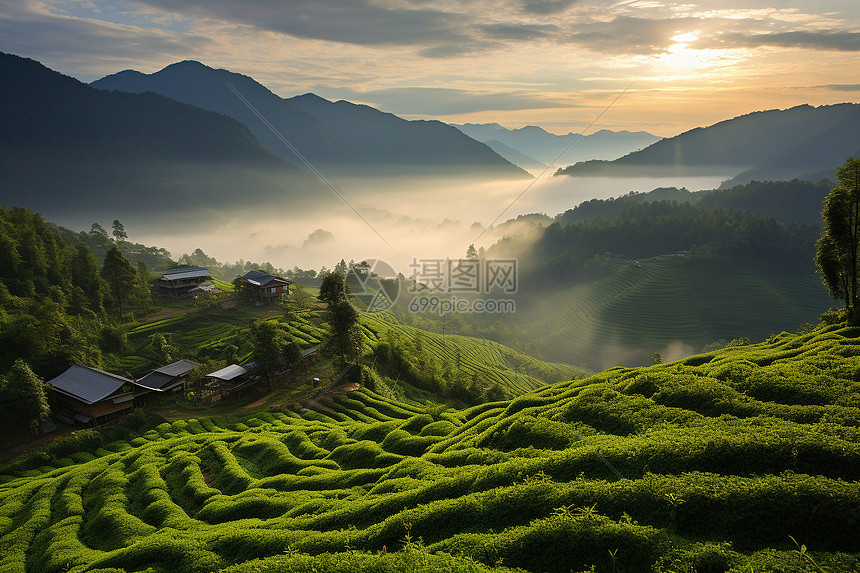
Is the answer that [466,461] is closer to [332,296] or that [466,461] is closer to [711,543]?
[711,543]

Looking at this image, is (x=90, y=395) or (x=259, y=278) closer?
(x=90, y=395)

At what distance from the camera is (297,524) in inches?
785

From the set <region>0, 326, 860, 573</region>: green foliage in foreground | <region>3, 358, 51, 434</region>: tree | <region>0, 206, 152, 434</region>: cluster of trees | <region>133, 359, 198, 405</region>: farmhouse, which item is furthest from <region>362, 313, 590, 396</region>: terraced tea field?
<region>0, 326, 860, 573</region>: green foliage in foreground

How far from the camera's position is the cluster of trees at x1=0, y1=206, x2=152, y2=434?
43.7 meters

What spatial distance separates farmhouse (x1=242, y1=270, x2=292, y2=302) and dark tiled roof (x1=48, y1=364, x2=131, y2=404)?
38.0m

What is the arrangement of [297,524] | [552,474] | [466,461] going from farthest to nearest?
[466,461]
[297,524]
[552,474]

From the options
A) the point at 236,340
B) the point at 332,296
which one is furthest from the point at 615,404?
the point at 236,340

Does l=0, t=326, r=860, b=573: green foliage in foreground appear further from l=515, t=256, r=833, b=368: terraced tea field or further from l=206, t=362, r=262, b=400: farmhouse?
l=515, t=256, r=833, b=368: terraced tea field

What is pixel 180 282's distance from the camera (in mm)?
90812

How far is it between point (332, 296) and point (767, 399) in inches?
1582

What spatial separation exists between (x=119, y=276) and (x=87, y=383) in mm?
33537

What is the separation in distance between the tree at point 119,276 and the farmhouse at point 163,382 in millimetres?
29082

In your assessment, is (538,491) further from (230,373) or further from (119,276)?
(119,276)

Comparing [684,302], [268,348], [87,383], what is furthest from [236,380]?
[684,302]
